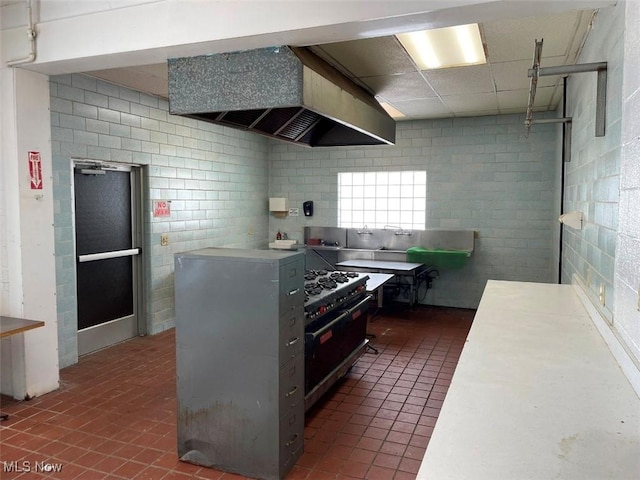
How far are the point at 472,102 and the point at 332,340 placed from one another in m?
3.65

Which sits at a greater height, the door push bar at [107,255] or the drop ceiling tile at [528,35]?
the drop ceiling tile at [528,35]

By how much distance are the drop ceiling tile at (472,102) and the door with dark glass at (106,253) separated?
3.86 m

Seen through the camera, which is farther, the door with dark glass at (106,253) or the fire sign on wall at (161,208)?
the fire sign on wall at (161,208)

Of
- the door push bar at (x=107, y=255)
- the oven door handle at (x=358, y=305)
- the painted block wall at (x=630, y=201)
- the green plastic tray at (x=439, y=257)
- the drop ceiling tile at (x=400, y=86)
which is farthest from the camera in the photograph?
the green plastic tray at (x=439, y=257)

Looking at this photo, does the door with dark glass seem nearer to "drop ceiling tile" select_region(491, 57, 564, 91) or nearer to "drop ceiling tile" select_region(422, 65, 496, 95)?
"drop ceiling tile" select_region(422, 65, 496, 95)

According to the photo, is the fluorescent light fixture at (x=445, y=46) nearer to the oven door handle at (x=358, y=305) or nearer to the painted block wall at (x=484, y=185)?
the oven door handle at (x=358, y=305)

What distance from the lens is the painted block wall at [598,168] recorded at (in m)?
2.07

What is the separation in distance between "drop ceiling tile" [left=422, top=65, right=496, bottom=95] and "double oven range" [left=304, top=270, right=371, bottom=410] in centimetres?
211

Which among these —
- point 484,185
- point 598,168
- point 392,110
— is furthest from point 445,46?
point 484,185

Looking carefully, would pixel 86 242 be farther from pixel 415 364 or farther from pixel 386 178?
pixel 386 178

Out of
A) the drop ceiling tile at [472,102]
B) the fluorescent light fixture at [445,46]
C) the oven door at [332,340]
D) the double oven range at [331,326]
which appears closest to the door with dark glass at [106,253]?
the double oven range at [331,326]

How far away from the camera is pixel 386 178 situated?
7156mm

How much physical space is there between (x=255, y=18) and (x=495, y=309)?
224 cm

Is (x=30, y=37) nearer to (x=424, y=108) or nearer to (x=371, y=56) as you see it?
(x=371, y=56)
